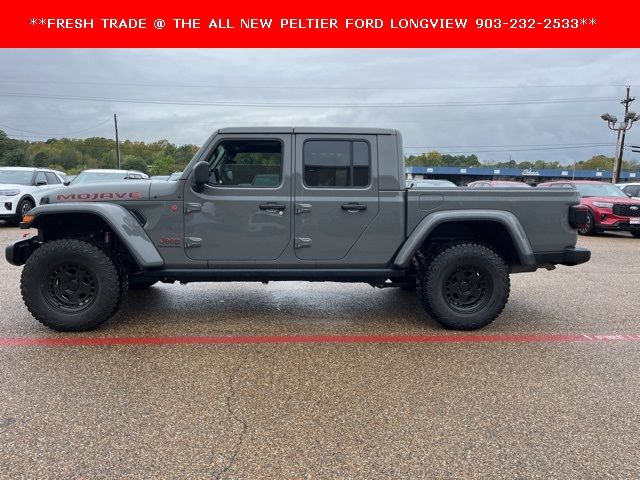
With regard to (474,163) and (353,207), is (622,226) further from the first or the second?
(474,163)

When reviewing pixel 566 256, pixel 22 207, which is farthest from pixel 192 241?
pixel 22 207

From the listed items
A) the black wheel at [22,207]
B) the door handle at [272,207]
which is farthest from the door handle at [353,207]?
the black wheel at [22,207]

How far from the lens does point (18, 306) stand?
498 centimetres

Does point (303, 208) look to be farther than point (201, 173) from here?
Yes

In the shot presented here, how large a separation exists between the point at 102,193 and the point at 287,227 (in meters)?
1.72

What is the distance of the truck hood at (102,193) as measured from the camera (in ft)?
13.7

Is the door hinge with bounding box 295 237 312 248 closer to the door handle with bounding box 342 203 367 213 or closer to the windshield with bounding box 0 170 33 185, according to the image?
the door handle with bounding box 342 203 367 213

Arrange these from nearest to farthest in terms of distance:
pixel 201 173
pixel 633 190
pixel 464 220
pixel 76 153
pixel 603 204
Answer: pixel 201 173 → pixel 464 220 → pixel 603 204 → pixel 633 190 → pixel 76 153

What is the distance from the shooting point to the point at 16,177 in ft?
42.9

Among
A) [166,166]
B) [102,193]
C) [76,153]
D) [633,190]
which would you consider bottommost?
[633,190]

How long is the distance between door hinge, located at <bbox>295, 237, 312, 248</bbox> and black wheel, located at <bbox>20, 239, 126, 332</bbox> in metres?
1.64

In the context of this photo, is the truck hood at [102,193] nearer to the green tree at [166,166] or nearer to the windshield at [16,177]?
the green tree at [166,166]

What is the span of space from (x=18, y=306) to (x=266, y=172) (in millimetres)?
3138

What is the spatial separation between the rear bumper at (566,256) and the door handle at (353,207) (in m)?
1.76
